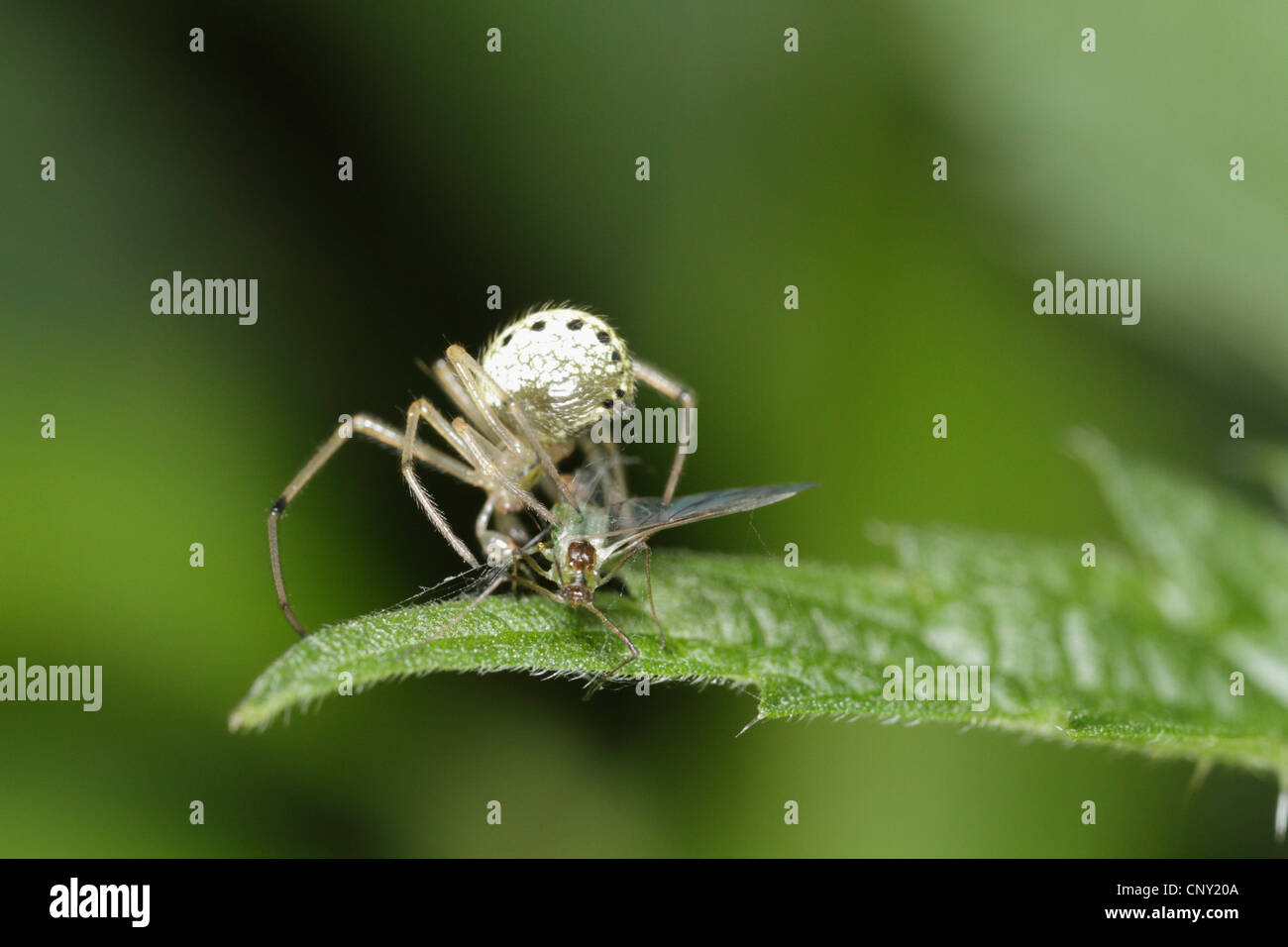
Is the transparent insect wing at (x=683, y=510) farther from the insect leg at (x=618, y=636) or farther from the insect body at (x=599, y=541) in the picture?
the insect leg at (x=618, y=636)

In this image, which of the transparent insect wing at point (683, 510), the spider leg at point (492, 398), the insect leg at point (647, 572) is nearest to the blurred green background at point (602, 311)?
the spider leg at point (492, 398)

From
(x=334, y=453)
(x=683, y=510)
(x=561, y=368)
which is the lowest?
(x=683, y=510)

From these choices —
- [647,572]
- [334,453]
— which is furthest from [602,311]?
[647,572]

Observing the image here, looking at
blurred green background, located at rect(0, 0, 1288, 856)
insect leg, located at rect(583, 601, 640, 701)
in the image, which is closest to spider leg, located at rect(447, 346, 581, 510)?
insect leg, located at rect(583, 601, 640, 701)

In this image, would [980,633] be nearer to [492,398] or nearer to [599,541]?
[599,541]

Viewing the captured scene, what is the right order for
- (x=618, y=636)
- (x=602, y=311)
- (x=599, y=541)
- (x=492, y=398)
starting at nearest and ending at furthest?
1. (x=618, y=636)
2. (x=599, y=541)
3. (x=492, y=398)
4. (x=602, y=311)
